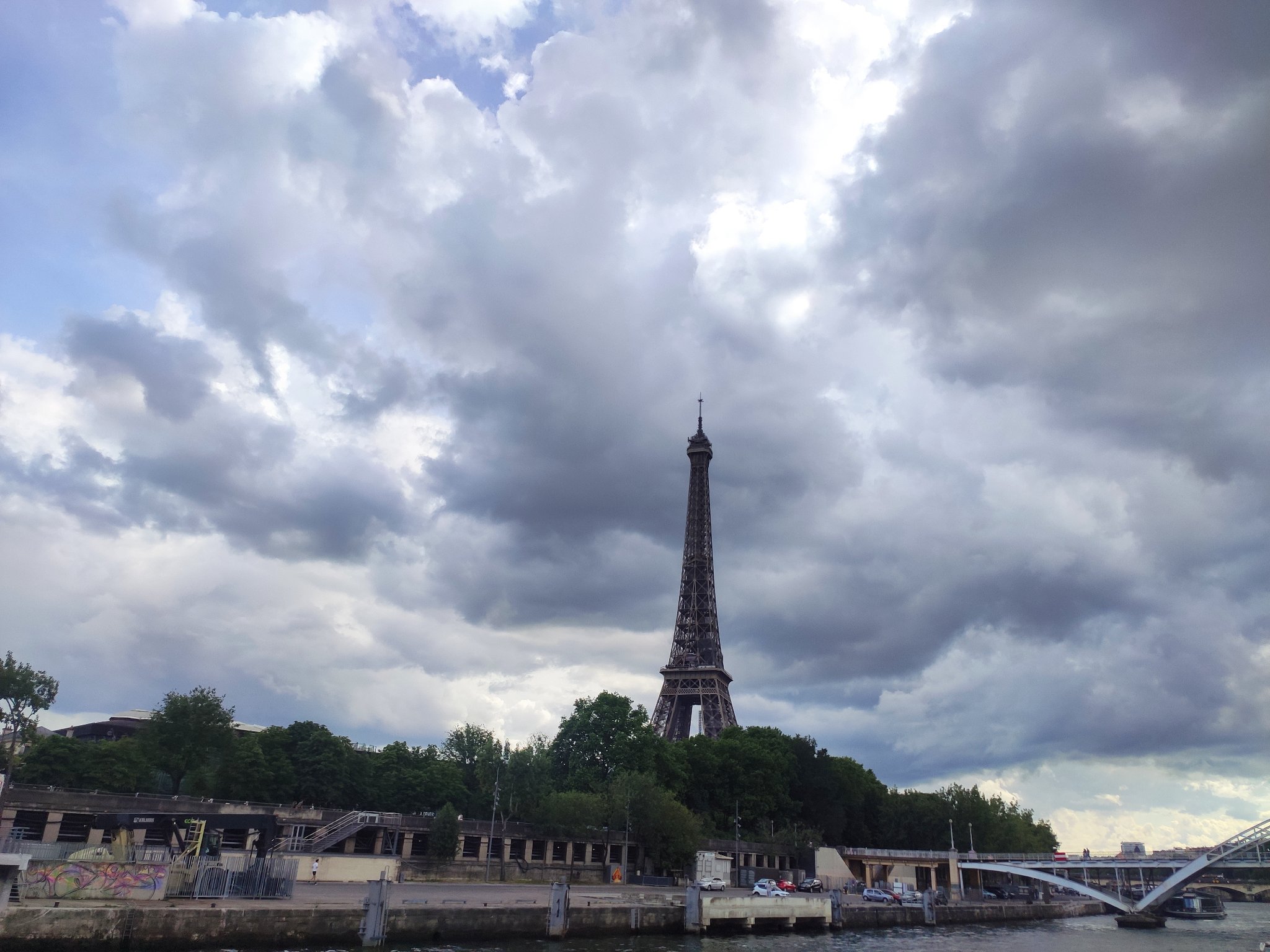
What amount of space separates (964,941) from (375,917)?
43449 mm

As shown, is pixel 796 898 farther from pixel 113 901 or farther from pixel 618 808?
pixel 113 901

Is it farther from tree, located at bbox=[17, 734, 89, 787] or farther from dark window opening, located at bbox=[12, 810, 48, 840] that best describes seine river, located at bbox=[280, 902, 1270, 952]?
tree, located at bbox=[17, 734, 89, 787]

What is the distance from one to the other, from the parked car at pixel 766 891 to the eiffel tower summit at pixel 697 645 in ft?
197

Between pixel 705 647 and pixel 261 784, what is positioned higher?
pixel 705 647

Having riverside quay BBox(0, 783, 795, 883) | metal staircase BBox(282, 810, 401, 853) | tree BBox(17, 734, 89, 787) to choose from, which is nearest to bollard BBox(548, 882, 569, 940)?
riverside quay BBox(0, 783, 795, 883)

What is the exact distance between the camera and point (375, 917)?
3781 centimetres

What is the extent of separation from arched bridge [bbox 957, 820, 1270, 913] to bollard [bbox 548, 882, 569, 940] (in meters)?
70.3

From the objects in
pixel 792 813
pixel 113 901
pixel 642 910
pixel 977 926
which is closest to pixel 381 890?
pixel 113 901

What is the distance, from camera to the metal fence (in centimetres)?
3847

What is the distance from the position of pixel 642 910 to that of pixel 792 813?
237 ft

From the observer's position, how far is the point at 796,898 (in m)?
61.2

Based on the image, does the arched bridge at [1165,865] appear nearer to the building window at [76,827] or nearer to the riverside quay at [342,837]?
the riverside quay at [342,837]

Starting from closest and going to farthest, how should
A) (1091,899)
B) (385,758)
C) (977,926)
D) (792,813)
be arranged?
(977,926) < (385,758) < (792,813) < (1091,899)

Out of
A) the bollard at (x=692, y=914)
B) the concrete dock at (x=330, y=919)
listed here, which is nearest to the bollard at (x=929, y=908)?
the concrete dock at (x=330, y=919)
